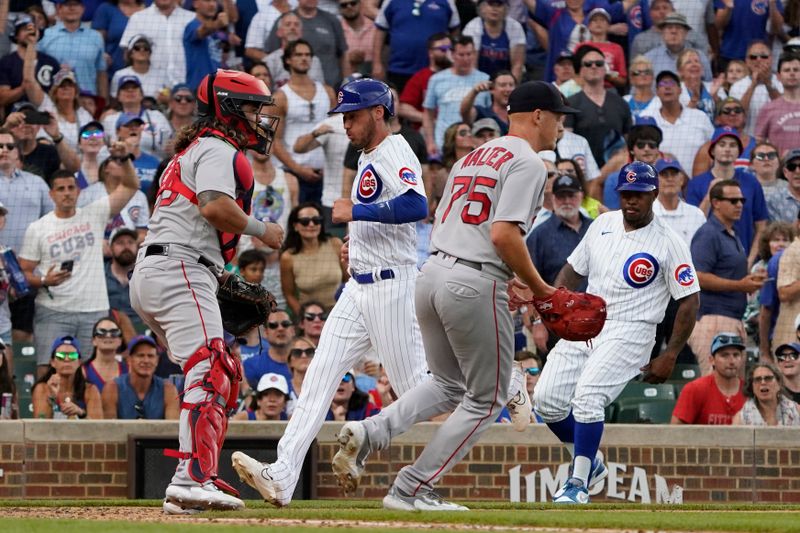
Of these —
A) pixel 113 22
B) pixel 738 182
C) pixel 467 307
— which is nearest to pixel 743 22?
pixel 738 182

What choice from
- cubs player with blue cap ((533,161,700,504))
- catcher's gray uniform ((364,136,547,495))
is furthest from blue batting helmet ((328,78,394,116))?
cubs player with blue cap ((533,161,700,504))

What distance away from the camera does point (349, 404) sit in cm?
1066

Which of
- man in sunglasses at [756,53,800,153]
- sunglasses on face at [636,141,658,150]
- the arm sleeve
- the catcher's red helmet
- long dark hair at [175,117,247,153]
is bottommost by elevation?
the arm sleeve

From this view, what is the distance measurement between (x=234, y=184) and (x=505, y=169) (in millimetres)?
1244

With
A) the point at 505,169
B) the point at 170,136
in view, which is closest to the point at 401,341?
the point at 505,169

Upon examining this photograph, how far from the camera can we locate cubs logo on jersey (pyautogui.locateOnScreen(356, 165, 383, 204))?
739cm

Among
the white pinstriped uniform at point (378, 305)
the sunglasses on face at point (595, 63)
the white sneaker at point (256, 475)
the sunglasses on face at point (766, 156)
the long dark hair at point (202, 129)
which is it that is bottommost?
the white sneaker at point (256, 475)

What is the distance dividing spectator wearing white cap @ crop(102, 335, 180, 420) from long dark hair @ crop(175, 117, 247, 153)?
12.7 ft

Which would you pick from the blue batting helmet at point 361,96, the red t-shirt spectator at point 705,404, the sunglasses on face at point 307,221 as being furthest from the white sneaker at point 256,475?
the sunglasses on face at point 307,221

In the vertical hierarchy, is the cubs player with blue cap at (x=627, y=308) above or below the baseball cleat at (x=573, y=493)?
above

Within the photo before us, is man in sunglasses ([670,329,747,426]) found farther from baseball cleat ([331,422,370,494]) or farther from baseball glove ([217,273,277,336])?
baseball cleat ([331,422,370,494])

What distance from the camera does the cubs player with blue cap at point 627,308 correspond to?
8.55 meters

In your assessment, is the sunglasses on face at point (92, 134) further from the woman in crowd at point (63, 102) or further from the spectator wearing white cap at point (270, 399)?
the spectator wearing white cap at point (270, 399)

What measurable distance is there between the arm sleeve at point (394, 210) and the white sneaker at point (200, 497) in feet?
5.04
